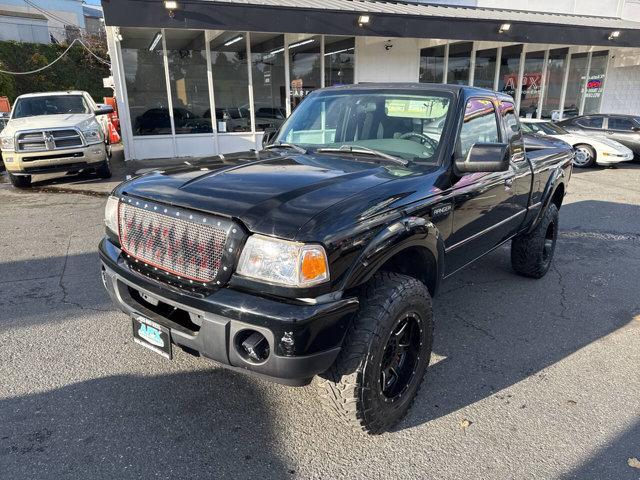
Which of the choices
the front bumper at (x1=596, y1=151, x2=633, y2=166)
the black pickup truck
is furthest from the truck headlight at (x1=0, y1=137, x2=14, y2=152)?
the front bumper at (x1=596, y1=151, x2=633, y2=166)

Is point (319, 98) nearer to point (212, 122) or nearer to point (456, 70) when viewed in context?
point (212, 122)

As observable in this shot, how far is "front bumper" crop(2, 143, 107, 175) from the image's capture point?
29.2 ft

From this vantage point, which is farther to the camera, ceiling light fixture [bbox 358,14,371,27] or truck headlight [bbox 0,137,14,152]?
ceiling light fixture [bbox 358,14,371,27]

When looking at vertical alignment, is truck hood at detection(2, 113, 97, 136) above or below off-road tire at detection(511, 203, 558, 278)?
above

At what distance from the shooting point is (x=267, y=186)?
2500mm

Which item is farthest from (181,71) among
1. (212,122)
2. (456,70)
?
(456,70)

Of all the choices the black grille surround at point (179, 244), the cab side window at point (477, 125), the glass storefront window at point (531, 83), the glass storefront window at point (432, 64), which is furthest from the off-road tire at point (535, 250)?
the glass storefront window at point (531, 83)

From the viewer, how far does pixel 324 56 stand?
14188 millimetres

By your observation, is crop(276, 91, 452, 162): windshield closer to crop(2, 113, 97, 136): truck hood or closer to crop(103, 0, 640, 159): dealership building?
crop(2, 113, 97, 136): truck hood

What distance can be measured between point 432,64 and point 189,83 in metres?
8.46

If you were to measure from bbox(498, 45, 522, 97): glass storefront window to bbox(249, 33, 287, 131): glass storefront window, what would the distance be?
8742mm

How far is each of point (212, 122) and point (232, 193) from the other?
1152 cm

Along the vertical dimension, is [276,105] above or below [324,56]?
below

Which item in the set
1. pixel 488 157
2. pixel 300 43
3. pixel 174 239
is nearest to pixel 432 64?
pixel 300 43
